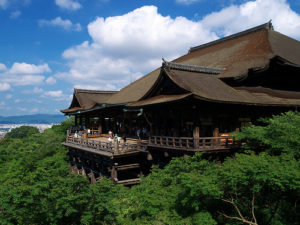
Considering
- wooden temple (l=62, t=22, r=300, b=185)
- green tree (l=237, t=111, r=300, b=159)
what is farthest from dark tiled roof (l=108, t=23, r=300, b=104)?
green tree (l=237, t=111, r=300, b=159)

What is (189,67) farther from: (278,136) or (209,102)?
(278,136)

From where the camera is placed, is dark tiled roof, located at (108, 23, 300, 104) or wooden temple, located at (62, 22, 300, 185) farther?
dark tiled roof, located at (108, 23, 300, 104)

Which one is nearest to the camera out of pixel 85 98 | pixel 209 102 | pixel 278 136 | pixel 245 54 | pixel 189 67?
pixel 278 136

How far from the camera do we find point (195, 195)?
890cm

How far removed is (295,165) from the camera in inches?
328

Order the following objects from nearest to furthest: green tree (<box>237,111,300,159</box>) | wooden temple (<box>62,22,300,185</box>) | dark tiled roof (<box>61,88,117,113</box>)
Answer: green tree (<box>237,111,300,159</box>) < wooden temple (<box>62,22,300,185</box>) < dark tiled roof (<box>61,88,117,113</box>)

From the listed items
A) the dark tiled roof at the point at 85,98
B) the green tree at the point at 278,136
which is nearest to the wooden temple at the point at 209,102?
the green tree at the point at 278,136

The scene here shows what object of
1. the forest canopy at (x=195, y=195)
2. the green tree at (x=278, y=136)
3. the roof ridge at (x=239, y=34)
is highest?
the roof ridge at (x=239, y=34)

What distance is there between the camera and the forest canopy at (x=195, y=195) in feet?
26.6

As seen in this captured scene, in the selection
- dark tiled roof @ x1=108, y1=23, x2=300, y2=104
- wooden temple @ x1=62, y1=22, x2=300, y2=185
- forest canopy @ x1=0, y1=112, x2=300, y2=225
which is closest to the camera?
forest canopy @ x1=0, y1=112, x2=300, y2=225

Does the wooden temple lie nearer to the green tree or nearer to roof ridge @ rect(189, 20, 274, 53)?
roof ridge @ rect(189, 20, 274, 53)

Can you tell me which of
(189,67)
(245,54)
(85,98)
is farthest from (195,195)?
(85,98)

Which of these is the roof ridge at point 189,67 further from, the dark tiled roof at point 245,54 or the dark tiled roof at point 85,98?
the dark tiled roof at point 85,98

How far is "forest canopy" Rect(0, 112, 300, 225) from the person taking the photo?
810cm
